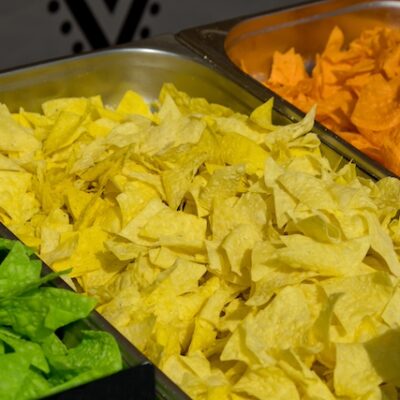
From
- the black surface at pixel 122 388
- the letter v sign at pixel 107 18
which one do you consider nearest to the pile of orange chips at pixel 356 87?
the letter v sign at pixel 107 18

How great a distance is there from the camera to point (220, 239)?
61.0 inches

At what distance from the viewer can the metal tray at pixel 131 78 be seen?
6.38 ft

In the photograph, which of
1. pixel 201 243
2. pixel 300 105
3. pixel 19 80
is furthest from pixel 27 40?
pixel 201 243

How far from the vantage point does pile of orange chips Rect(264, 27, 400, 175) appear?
1967 mm

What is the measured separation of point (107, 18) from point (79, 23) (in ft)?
0.25

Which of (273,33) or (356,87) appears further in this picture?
(273,33)

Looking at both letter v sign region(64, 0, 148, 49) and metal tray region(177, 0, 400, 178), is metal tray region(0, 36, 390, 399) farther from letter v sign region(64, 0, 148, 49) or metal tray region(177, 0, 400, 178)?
letter v sign region(64, 0, 148, 49)

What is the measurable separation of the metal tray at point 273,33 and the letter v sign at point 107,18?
0.34m

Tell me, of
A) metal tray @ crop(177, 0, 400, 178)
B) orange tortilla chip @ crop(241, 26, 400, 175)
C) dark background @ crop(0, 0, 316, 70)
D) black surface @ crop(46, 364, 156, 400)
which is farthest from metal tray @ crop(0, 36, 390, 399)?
black surface @ crop(46, 364, 156, 400)

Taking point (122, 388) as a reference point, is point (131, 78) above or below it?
below

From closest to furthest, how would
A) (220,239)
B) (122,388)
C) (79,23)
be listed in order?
(122,388)
(220,239)
(79,23)

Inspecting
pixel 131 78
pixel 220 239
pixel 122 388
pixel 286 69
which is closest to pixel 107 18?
pixel 131 78

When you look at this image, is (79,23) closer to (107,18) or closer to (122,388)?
(107,18)

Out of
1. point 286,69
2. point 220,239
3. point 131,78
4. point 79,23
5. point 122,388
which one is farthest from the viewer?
point 79,23
